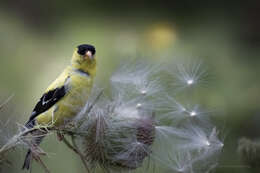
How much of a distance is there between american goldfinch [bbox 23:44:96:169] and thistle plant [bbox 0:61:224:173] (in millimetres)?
138

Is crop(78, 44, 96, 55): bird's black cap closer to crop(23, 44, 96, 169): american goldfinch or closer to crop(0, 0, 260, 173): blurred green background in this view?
crop(23, 44, 96, 169): american goldfinch

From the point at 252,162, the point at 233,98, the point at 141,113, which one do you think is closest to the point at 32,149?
the point at 141,113

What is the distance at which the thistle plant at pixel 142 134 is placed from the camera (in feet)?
3.92

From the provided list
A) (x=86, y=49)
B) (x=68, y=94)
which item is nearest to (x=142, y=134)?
(x=68, y=94)

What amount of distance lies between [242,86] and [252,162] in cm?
131

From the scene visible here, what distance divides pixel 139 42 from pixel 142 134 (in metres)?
1.63

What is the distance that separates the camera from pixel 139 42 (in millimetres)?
2801

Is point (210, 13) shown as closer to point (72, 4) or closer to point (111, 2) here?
point (111, 2)

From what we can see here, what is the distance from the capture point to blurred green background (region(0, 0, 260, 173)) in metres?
2.20

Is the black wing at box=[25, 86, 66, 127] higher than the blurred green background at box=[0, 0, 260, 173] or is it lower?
lower

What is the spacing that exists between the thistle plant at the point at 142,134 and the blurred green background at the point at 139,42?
69 centimetres

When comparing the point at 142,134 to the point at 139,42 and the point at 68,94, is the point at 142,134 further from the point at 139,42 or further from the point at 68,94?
the point at 139,42

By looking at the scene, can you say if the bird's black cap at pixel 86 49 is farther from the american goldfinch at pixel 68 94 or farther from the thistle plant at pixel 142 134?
the thistle plant at pixel 142 134

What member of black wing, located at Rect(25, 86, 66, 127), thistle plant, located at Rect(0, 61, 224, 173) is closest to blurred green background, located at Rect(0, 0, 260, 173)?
black wing, located at Rect(25, 86, 66, 127)
